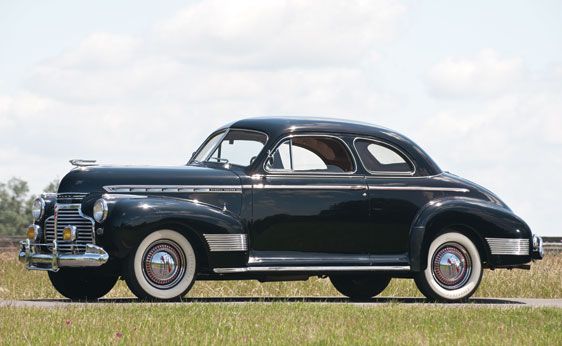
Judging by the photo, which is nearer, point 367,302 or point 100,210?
point 100,210

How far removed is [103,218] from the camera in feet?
42.9

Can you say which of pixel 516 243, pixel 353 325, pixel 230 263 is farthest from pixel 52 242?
pixel 516 243

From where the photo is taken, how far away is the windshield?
565 inches

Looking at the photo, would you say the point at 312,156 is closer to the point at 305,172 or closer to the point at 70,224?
the point at 305,172

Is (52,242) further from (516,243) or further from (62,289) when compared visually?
(516,243)

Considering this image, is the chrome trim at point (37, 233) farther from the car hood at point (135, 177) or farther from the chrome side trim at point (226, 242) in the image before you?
the chrome side trim at point (226, 242)

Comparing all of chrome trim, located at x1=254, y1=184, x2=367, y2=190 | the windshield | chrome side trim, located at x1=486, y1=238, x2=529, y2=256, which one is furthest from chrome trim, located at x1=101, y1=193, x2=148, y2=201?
chrome side trim, located at x1=486, y1=238, x2=529, y2=256

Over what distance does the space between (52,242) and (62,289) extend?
892 millimetres

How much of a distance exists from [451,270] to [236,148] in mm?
3044

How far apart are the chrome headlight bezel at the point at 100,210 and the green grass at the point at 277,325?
132cm

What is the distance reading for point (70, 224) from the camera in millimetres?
13586

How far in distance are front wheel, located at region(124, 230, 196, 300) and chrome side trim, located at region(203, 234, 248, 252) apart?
0.23 m

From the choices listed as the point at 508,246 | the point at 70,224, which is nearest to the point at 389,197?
the point at 508,246

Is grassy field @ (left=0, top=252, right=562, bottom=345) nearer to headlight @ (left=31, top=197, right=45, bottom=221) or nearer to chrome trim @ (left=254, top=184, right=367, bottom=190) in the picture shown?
chrome trim @ (left=254, top=184, right=367, bottom=190)
